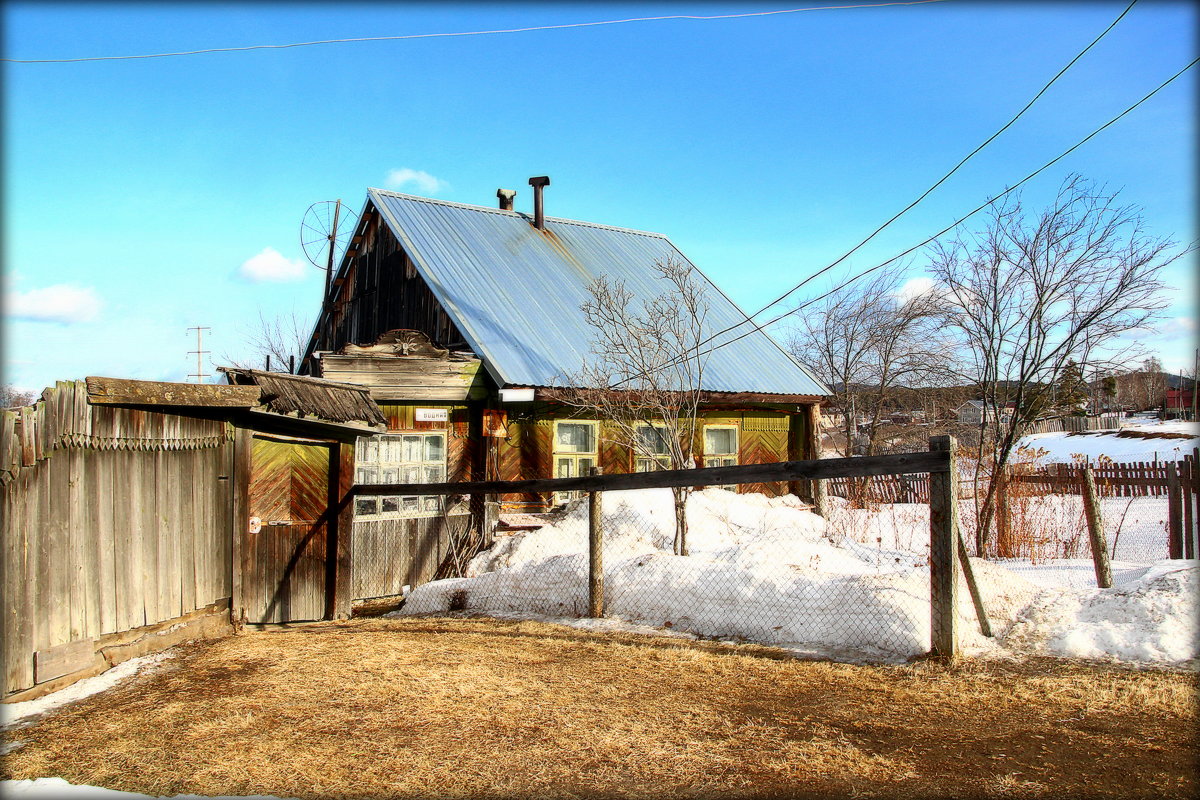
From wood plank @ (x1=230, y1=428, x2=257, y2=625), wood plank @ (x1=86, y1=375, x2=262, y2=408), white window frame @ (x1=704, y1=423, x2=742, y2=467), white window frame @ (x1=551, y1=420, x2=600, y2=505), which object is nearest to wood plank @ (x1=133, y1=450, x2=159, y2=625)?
wood plank @ (x1=86, y1=375, x2=262, y2=408)

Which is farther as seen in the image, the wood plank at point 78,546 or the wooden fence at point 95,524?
the wood plank at point 78,546

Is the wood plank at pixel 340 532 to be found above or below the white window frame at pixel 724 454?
below

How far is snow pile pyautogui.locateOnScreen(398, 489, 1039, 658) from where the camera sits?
22.3ft

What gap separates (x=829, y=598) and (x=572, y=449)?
278 inches

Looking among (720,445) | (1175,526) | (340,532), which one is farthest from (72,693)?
(1175,526)

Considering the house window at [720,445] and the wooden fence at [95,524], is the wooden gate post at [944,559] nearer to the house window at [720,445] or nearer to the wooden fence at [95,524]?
the wooden fence at [95,524]

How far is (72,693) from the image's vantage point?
18.7 feet

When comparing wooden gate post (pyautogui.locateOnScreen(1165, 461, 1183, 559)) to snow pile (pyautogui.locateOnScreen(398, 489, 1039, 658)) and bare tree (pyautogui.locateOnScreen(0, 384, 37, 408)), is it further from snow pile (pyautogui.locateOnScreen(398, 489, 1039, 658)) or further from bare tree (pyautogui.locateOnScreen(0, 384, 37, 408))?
bare tree (pyautogui.locateOnScreen(0, 384, 37, 408))

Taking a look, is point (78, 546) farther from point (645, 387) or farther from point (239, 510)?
point (645, 387)

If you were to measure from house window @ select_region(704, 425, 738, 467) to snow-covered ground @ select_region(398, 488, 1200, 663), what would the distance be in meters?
3.82

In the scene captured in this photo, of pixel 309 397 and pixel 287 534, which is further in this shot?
pixel 287 534

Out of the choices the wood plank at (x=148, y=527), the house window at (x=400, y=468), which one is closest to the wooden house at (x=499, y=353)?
the house window at (x=400, y=468)

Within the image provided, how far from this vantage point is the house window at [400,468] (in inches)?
465

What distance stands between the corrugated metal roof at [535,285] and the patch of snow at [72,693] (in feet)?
21.1
